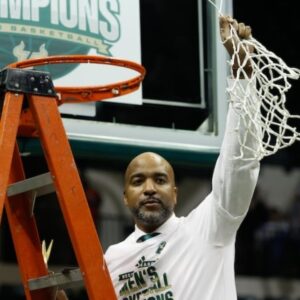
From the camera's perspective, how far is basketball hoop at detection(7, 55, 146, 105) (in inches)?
125

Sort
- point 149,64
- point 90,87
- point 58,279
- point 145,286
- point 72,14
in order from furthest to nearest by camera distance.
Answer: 1. point 149,64
2. point 72,14
3. point 90,87
4. point 145,286
5. point 58,279

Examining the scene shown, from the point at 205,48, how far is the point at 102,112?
558 mm

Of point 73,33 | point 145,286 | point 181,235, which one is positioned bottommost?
point 145,286

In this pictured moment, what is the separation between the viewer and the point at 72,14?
415 cm

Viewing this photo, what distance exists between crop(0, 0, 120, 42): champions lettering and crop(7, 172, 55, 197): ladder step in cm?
99

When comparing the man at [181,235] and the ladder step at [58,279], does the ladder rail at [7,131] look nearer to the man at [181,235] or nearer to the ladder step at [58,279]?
the ladder step at [58,279]

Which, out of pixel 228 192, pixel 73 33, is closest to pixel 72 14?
pixel 73 33

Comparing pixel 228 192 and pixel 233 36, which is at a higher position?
pixel 233 36

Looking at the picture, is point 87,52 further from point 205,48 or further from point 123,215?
point 123,215

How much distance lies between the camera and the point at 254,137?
309 cm

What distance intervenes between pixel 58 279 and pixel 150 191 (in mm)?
401

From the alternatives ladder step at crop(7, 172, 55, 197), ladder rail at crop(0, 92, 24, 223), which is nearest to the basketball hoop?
ladder rail at crop(0, 92, 24, 223)

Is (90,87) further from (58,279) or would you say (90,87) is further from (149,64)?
(149,64)

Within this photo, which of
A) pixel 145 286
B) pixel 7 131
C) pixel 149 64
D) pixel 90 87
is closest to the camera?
pixel 7 131
